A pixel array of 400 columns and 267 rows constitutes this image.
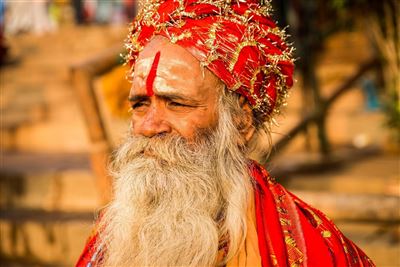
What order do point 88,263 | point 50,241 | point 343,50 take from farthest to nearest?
point 343,50 < point 50,241 < point 88,263

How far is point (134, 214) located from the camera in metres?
2.40

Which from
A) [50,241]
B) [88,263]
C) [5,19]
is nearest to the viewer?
[88,263]

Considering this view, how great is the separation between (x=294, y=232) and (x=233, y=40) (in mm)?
637

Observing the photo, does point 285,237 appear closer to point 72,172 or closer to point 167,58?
point 167,58

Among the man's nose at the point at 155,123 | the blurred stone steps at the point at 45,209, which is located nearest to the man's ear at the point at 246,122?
the man's nose at the point at 155,123

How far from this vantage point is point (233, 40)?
7.84 feet

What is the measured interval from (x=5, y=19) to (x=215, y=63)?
632 inches

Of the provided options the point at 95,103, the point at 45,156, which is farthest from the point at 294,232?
the point at 45,156

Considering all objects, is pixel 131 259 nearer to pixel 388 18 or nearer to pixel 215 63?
pixel 215 63

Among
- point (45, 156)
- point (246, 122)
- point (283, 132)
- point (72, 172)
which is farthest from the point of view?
point (45, 156)

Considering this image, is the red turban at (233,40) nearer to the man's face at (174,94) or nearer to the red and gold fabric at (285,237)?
the man's face at (174,94)

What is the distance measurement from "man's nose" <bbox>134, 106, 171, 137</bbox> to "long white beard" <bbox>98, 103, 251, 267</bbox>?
26mm

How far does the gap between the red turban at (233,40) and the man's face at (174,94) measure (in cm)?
4

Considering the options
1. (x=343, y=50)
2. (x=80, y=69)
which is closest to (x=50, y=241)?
(x=80, y=69)
